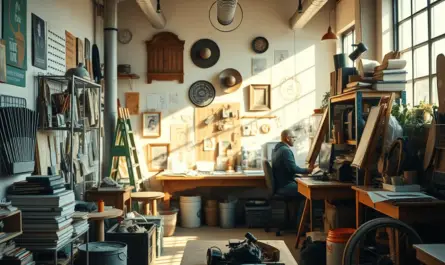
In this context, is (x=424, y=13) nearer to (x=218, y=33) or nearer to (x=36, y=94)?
(x=218, y=33)

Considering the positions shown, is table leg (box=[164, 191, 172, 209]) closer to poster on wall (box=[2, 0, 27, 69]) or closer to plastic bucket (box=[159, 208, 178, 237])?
plastic bucket (box=[159, 208, 178, 237])

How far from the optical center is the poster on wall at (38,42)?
482 cm

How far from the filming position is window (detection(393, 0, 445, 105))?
5188 mm

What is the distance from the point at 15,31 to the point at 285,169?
3998 mm

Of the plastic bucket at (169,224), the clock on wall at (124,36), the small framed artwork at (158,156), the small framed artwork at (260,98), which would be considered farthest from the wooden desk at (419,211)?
the clock on wall at (124,36)

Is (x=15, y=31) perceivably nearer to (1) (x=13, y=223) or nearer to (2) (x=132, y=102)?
(1) (x=13, y=223)

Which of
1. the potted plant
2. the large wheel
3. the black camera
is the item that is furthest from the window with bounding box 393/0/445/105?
the black camera

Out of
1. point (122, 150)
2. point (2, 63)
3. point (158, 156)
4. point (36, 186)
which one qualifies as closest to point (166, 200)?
point (158, 156)

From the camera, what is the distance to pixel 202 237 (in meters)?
6.92

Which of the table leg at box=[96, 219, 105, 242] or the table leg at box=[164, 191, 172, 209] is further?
the table leg at box=[164, 191, 172, 209]

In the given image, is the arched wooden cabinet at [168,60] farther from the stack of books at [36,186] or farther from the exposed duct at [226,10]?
the stack of books at [36,186]

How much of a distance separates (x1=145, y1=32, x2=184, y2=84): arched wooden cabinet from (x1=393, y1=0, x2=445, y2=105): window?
11.2 ft

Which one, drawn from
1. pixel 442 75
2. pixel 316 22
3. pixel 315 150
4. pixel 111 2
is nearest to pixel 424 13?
pixel 442 75

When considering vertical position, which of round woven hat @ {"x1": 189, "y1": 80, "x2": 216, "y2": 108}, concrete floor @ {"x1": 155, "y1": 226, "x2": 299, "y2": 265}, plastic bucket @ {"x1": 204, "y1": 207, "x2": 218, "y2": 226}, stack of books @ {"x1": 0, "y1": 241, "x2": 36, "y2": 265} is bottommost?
concrete floor @ {"x1": 155, "y1": 226, "x2": 299, "y2": 265}
